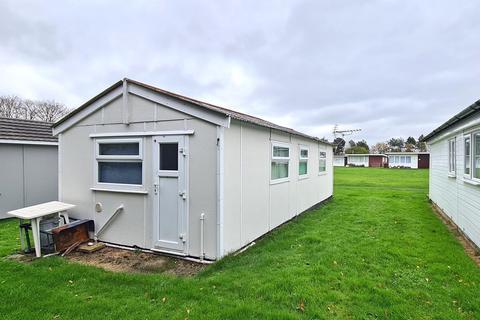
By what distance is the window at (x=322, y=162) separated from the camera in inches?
450

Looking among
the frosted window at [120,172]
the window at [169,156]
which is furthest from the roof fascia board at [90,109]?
the window at [169,156]

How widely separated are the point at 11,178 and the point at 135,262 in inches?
277

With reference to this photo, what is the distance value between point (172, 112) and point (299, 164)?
495 cm

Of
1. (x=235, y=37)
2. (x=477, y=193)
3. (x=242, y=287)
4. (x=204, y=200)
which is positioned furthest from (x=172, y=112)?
(x=235, y=37)

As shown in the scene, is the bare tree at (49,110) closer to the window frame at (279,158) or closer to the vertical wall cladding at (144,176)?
the vertical wall cladding at (144,176)

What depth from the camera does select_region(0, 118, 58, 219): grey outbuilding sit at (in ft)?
29.3

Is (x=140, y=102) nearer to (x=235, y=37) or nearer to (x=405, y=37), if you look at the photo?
(x=235, y=37)

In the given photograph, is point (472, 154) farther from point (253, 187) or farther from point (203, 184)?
point (203, 184)

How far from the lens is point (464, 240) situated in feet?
20.7

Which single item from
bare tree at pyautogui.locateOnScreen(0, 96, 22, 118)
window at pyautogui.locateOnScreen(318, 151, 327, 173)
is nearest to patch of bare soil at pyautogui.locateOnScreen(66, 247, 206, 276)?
window at pyautogui.locateOnScreen(318, 151, 327, 173)

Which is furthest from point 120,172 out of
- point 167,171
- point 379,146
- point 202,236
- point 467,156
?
point 379,146

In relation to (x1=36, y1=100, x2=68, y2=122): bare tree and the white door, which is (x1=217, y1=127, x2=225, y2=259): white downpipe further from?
(x1=36, y1=100, x2=68, y2=122): bare tree

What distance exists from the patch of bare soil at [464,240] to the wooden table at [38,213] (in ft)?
25.8

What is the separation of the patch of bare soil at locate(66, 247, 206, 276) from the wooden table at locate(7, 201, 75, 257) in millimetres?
674
